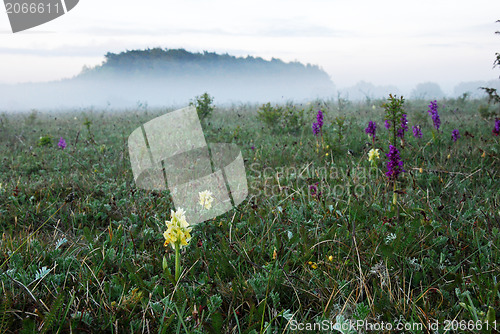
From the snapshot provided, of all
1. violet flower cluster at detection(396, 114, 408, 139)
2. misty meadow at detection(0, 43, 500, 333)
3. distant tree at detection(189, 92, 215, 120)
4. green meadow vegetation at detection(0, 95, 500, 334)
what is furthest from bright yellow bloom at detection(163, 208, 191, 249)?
distant tree at detection(189, 92, 215, 120)

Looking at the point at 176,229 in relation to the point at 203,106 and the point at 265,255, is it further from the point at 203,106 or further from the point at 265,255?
the point at 203,106

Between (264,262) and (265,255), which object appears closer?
(264,262)

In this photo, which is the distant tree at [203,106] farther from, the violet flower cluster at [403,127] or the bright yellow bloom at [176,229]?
the bright yellow bloom at [176,229]

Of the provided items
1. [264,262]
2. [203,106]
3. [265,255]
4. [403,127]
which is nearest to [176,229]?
[264,262]

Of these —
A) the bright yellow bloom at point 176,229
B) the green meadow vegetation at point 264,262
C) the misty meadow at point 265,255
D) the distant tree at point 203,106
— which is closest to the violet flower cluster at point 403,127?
the misty meadow at point 265,255

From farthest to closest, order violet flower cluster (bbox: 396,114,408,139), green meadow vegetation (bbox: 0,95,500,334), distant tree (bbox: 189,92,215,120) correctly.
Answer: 1. distant tree (bbox: 189,92,215,120)
2. violet flower cluster (bbox: 396,114,408,139)
3. green meadow vegetation (bbox: 0,95,500,334)

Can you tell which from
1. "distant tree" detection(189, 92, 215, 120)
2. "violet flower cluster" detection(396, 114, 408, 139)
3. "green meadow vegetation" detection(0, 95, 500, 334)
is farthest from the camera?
"distant tree" detection(189, 92, 215, 120)

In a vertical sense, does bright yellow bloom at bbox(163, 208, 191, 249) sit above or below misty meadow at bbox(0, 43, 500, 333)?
above

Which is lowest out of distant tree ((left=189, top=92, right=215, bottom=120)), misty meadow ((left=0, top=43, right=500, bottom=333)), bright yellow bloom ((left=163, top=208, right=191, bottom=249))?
misty meadow ((left=0, top=43, right=500, bottom=333))

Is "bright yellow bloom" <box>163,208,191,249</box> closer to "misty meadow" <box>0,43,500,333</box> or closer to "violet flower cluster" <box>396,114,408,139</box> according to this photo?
"misty meadow" <box>0,43,500,333</box>

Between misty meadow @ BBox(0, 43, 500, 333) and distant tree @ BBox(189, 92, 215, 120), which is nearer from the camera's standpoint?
misty meadow @ BBox(0, 43, 500, 333)

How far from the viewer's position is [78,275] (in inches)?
85.3

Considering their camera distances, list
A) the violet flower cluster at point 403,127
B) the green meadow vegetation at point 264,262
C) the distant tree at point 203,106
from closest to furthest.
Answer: the green meadow vegetation at point 264,262
the violet flower cluster at point 403,127
the distant tree at point 203,106

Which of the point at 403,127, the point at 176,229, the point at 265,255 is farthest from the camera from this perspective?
the point at 403,127
